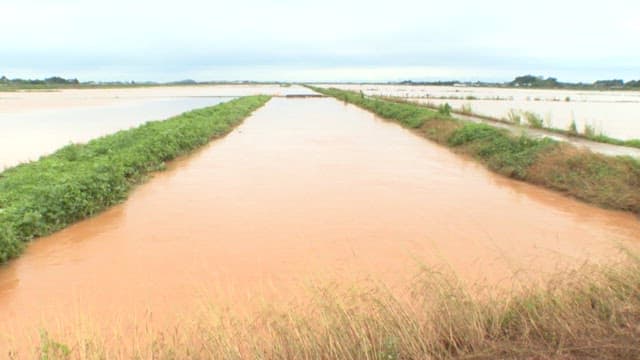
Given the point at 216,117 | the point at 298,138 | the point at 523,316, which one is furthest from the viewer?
the point at 216,117

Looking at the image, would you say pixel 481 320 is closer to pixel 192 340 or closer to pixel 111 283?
pixel 192 340

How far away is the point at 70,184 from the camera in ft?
28.8

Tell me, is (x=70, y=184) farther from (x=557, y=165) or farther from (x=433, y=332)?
(x=557, y=165)

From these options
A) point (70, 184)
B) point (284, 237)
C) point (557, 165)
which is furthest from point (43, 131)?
point (557, 165)

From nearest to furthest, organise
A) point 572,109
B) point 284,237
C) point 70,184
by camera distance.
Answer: point 284,237, point 70,184, point 572,109

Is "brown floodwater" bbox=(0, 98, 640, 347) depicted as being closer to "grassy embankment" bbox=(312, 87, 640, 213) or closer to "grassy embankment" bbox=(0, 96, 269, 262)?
"grassy embankment" bbox=(0, 96, 269, 262)

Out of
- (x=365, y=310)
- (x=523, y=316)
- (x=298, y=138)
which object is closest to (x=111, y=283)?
(x=365, y=310)

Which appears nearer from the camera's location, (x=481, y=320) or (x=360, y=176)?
(x=481, y=320)

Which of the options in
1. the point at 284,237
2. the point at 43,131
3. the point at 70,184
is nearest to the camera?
the point at 284,237

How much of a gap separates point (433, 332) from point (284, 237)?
4.28 m

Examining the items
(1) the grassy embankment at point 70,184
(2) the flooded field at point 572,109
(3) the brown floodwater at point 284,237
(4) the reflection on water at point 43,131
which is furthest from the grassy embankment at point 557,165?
(4) the reflection on water at point 43,131

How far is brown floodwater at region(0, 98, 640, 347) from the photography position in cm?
595

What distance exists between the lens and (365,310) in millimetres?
4219

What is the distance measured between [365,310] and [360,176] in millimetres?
8574
